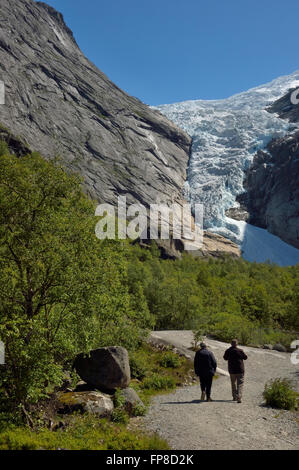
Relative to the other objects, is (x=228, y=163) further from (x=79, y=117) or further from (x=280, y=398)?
(x=280, y=398)

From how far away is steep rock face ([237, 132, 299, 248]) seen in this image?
12938 centimetres

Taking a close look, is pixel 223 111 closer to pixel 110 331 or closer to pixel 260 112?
pixel 260 112

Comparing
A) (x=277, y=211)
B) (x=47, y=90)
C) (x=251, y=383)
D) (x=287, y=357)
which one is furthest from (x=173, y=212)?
(x=251, y=383)

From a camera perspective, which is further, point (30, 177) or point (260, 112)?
point (260, 112)

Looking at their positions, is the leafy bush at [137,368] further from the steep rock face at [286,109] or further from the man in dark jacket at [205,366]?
the steep rock face at [286,109]

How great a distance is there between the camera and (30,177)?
12.9 m

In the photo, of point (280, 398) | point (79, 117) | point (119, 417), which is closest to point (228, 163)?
point (79, 117)

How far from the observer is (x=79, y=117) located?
123562mm

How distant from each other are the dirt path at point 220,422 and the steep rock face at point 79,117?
87255 mm

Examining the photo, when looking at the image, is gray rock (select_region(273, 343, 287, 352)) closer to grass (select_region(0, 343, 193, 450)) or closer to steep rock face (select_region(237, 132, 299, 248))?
grass (select_region(0, 343, 193, 450))

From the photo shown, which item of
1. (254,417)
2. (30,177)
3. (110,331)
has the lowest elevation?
(254,417)

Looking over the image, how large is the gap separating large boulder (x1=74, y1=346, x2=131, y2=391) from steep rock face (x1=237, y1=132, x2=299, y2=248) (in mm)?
124944

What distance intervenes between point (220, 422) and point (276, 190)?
13479cm

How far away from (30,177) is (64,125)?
11117cm
